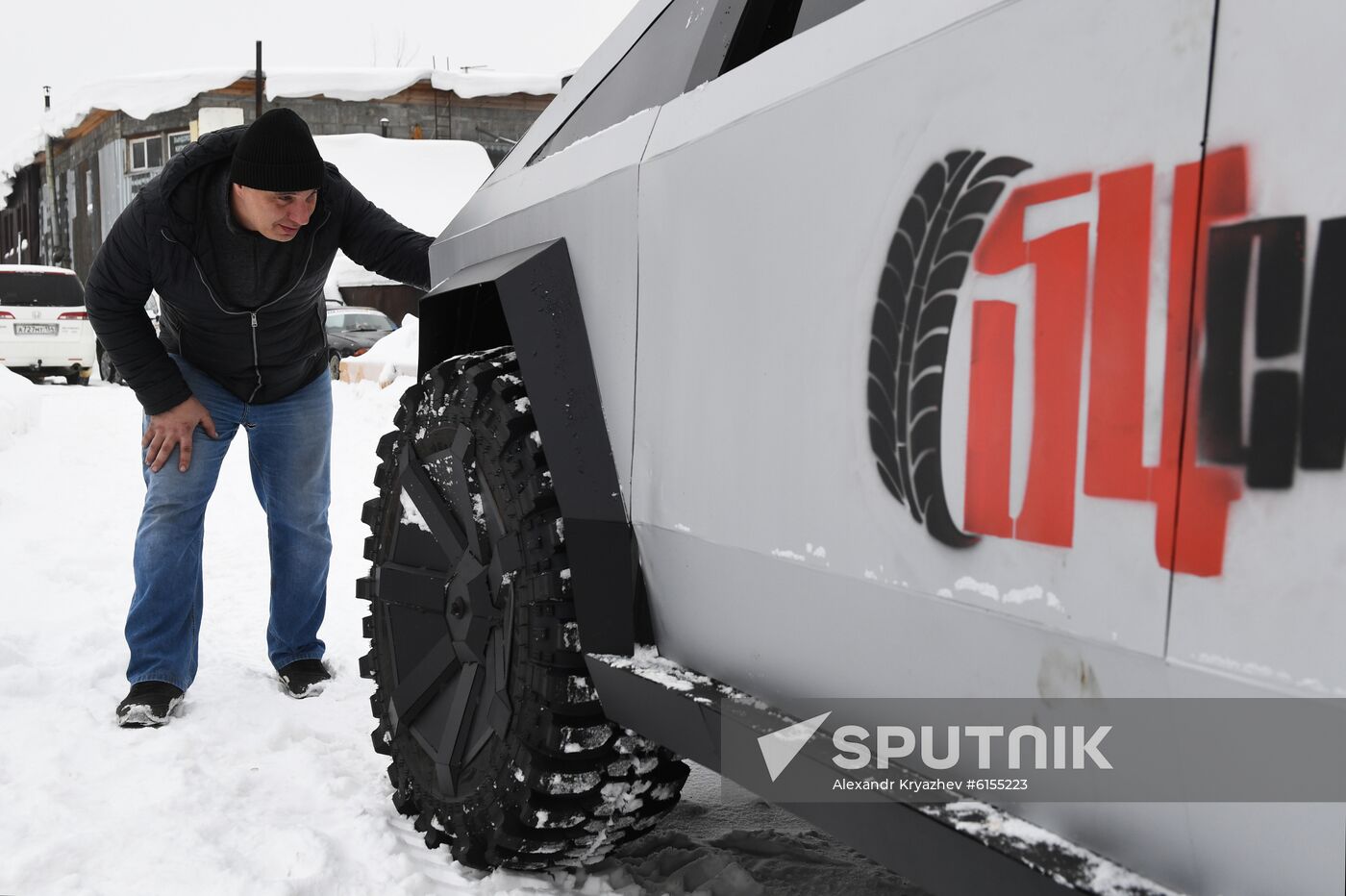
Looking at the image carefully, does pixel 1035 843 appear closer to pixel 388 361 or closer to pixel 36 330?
pixel 388 361

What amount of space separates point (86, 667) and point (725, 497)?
2599 mm

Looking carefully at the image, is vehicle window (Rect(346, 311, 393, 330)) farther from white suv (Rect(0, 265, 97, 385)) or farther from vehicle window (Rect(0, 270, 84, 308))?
vehicle window (Rect(0, 270, 84, 308))

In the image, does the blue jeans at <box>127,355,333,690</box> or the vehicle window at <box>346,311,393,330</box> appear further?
the vehicle window at <box>346,311,393,330</box>

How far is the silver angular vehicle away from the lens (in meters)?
0.85

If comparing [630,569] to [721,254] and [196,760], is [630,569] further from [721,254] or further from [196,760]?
[196,760]

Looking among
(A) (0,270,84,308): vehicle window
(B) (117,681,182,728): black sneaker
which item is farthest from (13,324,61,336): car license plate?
(B) (117,681,182,728): black sneaker

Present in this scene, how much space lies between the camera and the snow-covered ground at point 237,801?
2094mm

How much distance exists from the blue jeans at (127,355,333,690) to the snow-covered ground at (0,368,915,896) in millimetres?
164

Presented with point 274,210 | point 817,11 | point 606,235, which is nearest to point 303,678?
point 274,210

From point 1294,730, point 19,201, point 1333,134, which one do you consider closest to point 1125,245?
point 1333,134

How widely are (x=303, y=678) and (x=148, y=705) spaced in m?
0.48

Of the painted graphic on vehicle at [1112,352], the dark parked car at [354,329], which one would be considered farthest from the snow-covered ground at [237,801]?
the dark parked car at [354,329]

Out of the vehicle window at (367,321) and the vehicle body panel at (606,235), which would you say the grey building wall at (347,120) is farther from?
the vehicle body panel at (606,235)

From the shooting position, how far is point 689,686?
1.62m
